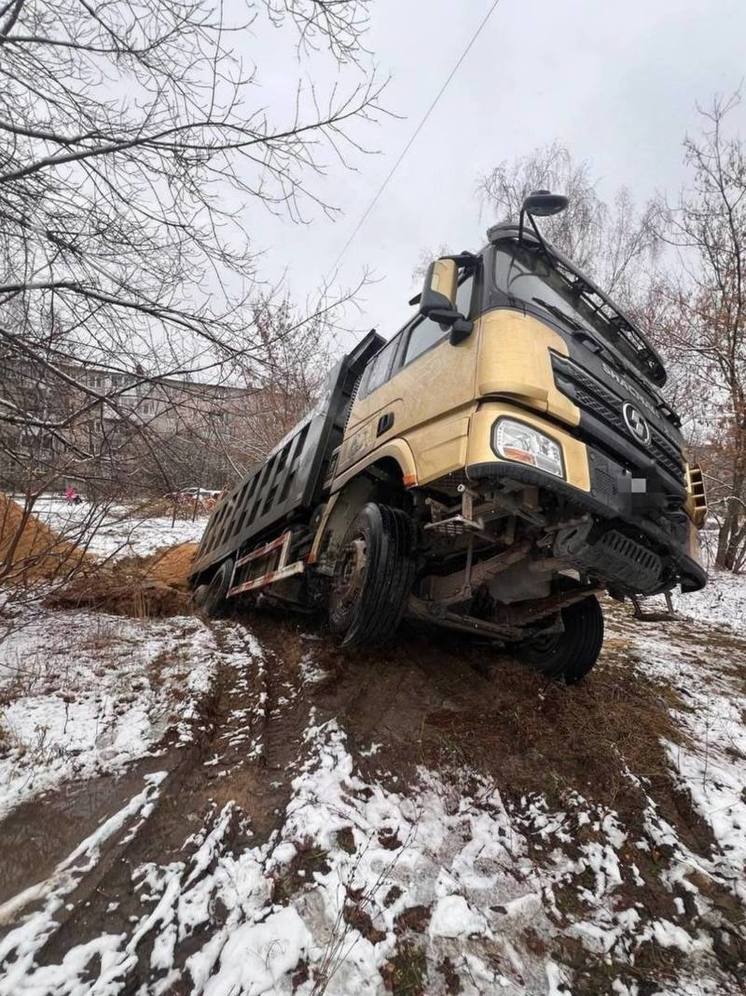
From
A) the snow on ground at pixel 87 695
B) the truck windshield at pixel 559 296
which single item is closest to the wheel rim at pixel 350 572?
the snow on ground at pixel 87 695

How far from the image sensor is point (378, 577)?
321cm

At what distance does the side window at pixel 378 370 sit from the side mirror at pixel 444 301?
108 centimetres

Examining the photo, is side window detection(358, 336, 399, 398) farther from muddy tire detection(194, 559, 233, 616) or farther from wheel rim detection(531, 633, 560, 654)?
muddy tire detection(194, 559, 233, 616)

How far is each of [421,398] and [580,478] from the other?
1.23m

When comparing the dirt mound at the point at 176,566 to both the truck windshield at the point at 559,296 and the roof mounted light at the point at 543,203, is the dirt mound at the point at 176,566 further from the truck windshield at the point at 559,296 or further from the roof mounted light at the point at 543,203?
the roof mounted light at the point at 543,203

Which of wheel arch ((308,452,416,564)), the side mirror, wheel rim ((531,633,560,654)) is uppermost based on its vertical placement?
the side mirror

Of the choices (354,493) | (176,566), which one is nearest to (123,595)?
(176,566)

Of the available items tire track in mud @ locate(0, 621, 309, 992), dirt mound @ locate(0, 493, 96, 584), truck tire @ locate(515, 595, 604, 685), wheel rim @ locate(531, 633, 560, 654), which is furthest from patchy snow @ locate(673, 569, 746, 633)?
dirt mound @ locate(0, 493, 96, 584)

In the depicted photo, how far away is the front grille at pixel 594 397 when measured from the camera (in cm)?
278

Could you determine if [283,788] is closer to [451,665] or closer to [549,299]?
[451,665]

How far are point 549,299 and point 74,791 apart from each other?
12.6 ft

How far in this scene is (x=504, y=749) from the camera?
313 cm

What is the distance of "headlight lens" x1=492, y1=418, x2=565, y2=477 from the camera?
2443mm

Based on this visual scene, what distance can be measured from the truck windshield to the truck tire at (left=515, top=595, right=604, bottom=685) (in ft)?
6.33
